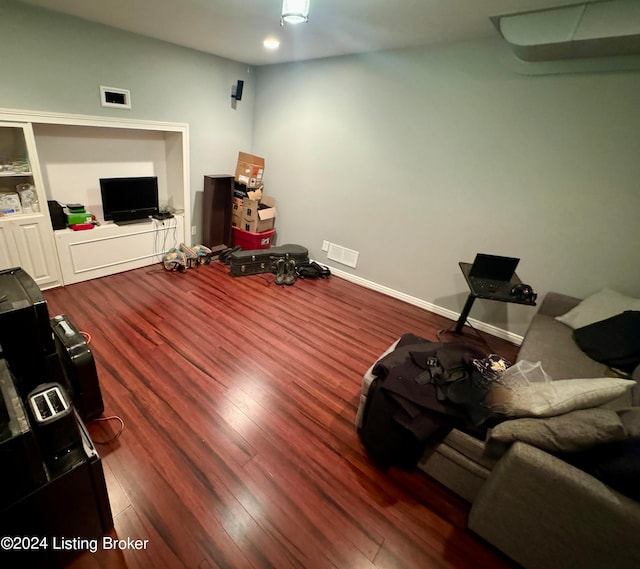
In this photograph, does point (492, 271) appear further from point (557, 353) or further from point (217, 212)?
point (217, 212)

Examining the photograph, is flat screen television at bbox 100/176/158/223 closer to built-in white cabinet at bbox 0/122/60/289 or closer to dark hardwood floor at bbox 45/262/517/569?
built-in white cabinet at bbox 0/122/60/289

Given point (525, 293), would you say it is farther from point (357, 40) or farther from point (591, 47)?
point (357, 40)

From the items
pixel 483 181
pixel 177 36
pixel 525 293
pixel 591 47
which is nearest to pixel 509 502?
pixel 525 293

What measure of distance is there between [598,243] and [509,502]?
7.48ft

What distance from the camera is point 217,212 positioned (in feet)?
13.3

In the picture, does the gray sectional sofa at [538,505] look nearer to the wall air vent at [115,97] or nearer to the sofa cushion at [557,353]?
the sofa cushion at [557,353]

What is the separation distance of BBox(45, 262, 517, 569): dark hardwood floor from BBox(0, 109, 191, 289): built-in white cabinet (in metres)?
0.40

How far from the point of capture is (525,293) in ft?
8.13

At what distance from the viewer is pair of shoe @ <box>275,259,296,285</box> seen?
367cm

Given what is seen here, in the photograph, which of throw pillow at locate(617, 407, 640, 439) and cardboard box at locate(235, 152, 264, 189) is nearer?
throw pillow at locate(617, 407, 640, 439)

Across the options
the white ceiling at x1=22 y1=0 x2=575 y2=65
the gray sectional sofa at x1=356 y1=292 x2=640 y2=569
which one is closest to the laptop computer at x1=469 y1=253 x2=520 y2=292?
the gray sectional sofa at x1=356 y1=292 x2=640 y2=569

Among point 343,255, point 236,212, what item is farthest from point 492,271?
point 236,212

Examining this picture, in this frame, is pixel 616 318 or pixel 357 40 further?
pixel 357 40

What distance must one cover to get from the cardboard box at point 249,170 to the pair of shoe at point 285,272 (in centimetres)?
114
